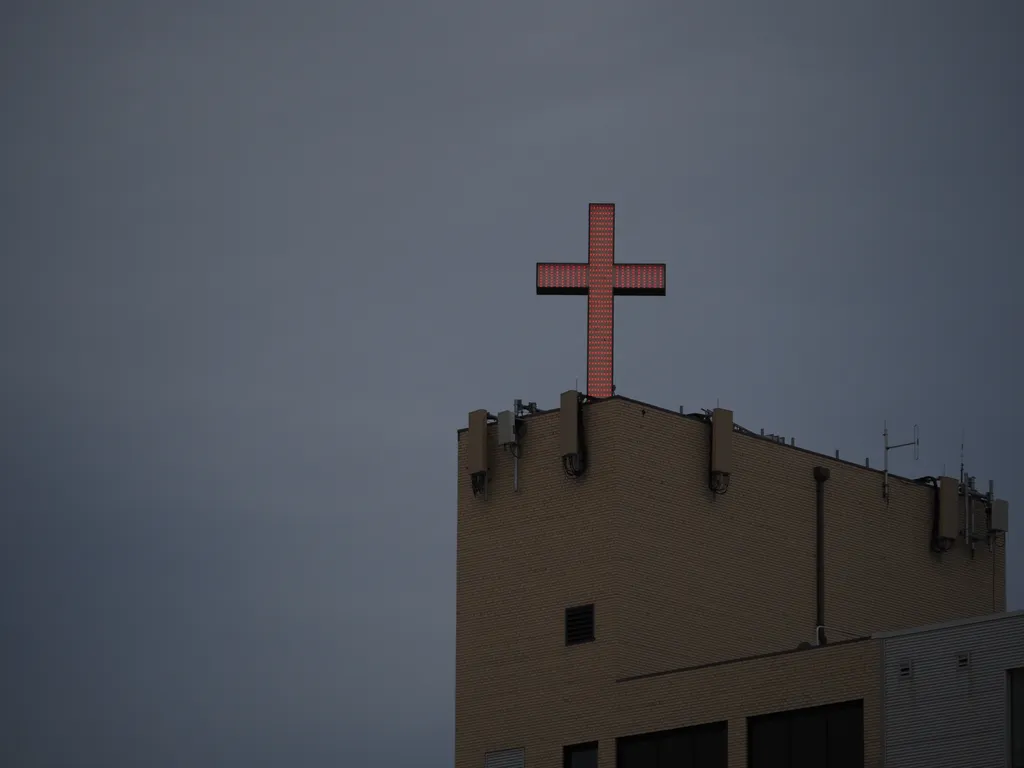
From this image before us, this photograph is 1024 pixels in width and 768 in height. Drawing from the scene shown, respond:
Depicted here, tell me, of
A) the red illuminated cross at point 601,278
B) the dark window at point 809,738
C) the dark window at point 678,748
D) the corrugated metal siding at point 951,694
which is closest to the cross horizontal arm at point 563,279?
the red illuminated cross at point 601,278

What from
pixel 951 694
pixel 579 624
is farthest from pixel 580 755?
pixel 951 694

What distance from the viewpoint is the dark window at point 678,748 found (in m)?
70.9

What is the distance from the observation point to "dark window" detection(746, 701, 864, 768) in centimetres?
6762

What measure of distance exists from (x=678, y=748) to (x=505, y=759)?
6.72 m

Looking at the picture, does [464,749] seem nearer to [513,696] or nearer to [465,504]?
[513,696]

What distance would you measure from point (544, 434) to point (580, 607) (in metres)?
5.91

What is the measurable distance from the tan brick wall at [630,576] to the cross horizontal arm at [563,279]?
17.5 ft

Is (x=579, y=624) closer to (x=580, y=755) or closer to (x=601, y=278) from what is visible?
(x=580, y=755)

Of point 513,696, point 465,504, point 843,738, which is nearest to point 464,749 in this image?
point 513,696

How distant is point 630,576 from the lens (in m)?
74.8

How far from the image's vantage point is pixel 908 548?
83812mm

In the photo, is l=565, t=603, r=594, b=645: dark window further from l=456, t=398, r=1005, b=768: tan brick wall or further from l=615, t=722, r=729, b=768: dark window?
l=615, t=722, r=729, b=768: dark window

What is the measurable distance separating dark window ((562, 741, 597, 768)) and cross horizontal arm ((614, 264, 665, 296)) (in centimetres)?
1565

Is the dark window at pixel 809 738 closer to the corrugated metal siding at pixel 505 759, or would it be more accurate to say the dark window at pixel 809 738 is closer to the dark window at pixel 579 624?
the dark window at pixel 579 624
